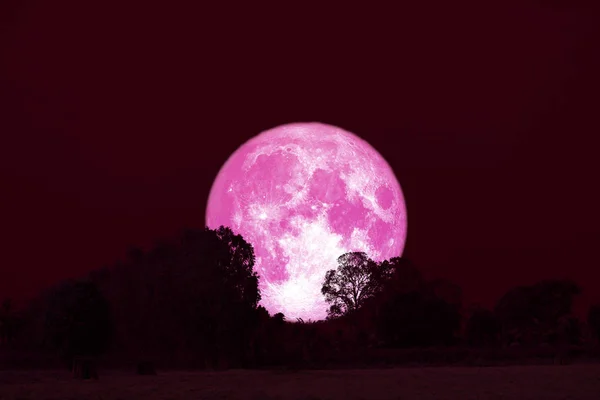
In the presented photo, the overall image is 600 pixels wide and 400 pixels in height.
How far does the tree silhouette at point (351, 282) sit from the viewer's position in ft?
478

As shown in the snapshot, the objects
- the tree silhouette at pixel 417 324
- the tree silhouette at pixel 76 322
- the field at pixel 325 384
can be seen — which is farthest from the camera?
the tree silhouette at pixel 417 324

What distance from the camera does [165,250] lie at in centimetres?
10169

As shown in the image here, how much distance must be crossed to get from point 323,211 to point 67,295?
44.0 metres

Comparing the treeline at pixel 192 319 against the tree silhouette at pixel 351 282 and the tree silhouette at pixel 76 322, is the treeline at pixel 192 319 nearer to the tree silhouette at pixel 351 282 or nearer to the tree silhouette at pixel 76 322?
the tree silhouette at pixel 76 322

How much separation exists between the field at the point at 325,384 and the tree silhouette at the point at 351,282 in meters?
54.3

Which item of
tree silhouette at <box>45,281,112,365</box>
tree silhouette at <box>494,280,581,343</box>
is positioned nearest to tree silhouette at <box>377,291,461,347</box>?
tree silhouette at <box>494,280,581,343</box>

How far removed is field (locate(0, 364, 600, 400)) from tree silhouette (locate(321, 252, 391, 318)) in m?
54.3

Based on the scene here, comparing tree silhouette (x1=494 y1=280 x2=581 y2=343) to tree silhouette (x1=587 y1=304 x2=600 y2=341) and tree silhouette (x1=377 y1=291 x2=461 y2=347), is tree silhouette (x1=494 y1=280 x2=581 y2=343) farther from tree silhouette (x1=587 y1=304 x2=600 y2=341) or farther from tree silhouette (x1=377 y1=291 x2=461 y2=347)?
tree silhouette (x1=377 y1=291 x2=461 y2=347)

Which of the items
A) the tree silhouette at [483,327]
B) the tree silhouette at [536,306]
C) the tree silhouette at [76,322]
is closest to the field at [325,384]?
the tree silhouette at [76,322]

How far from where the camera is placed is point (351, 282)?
14662cm

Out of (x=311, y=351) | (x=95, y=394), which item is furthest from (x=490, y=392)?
(x=311, y=351)

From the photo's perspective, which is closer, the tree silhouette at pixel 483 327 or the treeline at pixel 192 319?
the treeline at pixel 192 319

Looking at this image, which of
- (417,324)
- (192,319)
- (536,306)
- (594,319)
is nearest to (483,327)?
(536,306)

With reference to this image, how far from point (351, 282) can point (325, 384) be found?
73.1 meters
